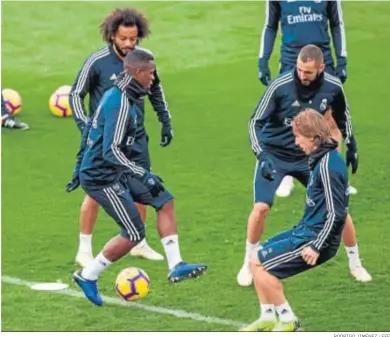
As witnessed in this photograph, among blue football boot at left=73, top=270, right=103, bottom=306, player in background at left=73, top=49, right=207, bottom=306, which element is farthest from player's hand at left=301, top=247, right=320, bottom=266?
blue football boot at left=73, top=270, right=103, bottom=306

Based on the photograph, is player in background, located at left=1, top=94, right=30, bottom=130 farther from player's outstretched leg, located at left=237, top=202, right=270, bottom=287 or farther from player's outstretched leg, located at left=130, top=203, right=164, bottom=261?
player's outstretched leg, located at left=237, top=202, right=270, bottom=287

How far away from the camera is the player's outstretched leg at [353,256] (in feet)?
33.6

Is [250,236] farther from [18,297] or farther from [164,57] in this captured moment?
A: [164,57]

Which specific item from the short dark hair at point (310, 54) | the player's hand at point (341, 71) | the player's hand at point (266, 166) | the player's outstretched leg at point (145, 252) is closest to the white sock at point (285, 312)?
the player's hand at point (266, 166)

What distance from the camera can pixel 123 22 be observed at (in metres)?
10.5

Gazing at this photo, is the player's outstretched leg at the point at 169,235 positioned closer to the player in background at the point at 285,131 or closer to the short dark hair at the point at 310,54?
the player in background at the point at 285,131

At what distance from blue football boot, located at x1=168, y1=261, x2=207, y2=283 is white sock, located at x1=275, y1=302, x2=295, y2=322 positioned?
0.98 meters

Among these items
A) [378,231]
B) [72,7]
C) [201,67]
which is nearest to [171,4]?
[72,7]

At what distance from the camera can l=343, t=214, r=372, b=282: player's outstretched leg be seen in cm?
1023

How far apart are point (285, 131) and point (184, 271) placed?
1.44 m

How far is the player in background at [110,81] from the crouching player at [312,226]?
2.00 m

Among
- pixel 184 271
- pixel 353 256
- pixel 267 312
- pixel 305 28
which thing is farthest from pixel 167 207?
pixel 305 28

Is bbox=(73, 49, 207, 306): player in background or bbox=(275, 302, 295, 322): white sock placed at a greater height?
bbox=(73, 49, 207, 306): player in background

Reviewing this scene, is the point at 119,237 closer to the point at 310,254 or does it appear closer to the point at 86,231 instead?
the point at 86,231
